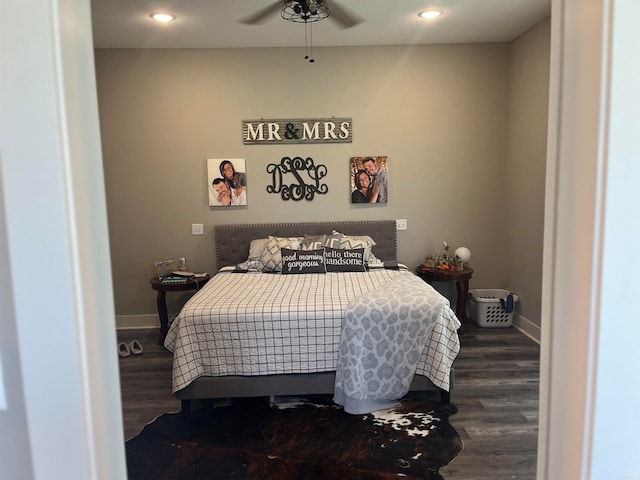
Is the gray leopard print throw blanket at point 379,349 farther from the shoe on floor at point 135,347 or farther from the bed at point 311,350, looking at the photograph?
the shoe on floor at point 135,347

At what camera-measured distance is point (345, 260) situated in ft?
13.4

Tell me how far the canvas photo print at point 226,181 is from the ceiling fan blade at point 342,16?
160cm

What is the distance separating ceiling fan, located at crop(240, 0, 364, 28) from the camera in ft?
10.9

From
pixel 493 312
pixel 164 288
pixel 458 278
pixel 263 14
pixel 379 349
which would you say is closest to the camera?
pixel 379 349

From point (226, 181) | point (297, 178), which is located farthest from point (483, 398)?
point (226, 181)

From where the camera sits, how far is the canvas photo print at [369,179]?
4.62 m

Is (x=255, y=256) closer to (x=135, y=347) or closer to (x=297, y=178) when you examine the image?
(x=297, y=178)

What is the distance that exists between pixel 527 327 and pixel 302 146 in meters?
2.76

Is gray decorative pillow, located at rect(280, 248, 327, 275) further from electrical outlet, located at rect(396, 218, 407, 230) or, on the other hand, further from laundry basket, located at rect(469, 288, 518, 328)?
laundry basket, located at rect(469, 288, 518, 328)

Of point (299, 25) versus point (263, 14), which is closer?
point (263, 14)

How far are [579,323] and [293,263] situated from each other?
3.29 metres

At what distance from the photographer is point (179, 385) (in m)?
2.79

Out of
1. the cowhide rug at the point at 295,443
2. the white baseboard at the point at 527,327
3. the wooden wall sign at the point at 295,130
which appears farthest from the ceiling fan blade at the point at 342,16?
the white baseboard at the point at 527,327

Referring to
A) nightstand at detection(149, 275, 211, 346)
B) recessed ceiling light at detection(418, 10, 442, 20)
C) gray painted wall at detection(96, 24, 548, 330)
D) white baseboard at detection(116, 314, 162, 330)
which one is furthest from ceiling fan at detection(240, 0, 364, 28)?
white baseboard at detection(116, 314, 162, 330)
